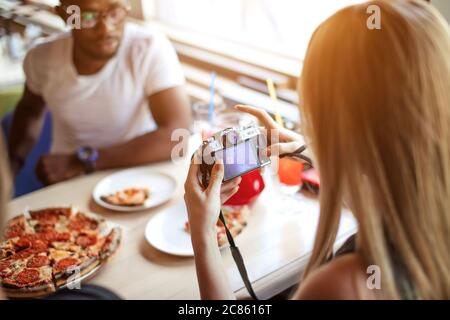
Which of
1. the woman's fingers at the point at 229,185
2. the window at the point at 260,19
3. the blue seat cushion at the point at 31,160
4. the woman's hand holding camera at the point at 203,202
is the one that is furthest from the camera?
the blue seat cushion at the point at 31,160

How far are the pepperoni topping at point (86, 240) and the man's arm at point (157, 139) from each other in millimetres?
375

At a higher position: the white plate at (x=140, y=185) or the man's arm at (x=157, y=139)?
the man's arm at (x=157, y=139)

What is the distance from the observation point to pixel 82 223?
1.12m

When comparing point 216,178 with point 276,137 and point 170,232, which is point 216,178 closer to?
point 276,137

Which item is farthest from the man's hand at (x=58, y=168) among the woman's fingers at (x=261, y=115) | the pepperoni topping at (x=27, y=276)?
the woman's fingers at (x=261, y=115)

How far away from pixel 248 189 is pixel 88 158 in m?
0.56

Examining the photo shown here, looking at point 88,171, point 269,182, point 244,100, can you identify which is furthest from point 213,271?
point 244,100

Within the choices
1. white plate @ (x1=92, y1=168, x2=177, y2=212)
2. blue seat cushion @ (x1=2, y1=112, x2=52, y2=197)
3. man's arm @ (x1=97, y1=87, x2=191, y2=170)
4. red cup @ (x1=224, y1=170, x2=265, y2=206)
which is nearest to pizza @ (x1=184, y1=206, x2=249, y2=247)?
red cup @ (x1=224, y1=170, x2=265, y2=206)

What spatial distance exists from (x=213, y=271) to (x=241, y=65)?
4.64 feet

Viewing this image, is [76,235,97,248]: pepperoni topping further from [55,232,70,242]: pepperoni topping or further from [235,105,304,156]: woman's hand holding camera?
[235,105,304,156]: woman's hand holding camera

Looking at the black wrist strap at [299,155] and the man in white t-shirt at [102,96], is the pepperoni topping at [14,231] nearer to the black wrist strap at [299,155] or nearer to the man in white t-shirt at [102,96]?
the man in white t-shirt at [102,96]

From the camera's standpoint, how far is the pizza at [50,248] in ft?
3.09

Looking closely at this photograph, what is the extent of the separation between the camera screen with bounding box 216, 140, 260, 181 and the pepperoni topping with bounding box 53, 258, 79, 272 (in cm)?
41
